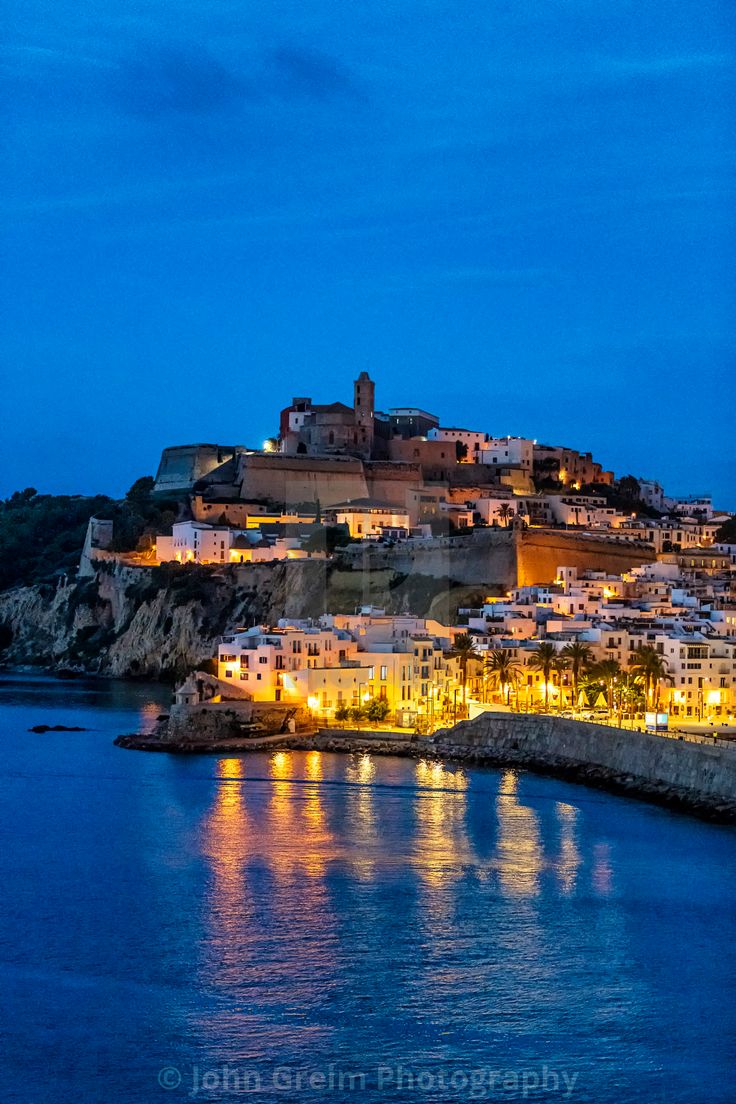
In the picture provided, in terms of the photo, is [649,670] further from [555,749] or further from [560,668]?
[555,749]

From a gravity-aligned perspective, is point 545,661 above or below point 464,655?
below

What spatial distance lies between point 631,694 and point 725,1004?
15764 millimetres

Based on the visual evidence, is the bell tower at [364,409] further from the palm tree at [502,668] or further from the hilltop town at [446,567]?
the palm tree at [502,668]

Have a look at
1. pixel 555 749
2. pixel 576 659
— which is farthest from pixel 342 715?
pixel 555 749

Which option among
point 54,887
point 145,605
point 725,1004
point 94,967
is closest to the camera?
point 725,1004

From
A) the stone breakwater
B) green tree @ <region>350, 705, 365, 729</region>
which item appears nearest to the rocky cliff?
green tree @ <region>350, 705, 365, 729</region>

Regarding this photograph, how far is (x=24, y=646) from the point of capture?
173ft

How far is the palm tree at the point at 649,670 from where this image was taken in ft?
93.7

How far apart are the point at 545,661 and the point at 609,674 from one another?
4.00 ft

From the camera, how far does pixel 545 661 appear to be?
29.9 meters

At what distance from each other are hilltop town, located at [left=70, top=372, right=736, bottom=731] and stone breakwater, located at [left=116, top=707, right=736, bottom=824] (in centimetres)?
129

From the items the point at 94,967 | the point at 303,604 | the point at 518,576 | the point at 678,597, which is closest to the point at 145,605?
the point at 303,604

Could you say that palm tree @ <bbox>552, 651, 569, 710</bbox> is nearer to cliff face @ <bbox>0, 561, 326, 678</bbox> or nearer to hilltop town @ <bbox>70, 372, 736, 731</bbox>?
hilltop town @ <bbox>70, 372, 736, 731</bbox>

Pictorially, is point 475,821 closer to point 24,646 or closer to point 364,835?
point 364,835
